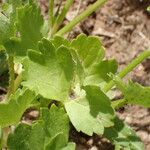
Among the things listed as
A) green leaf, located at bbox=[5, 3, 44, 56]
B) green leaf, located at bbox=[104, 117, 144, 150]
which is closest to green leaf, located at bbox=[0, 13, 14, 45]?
green leaf, located at bbox=[5, 3, 44, 56]

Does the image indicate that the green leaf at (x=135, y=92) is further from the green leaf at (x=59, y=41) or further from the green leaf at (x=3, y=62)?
the green leaf at (x=3, y=62)

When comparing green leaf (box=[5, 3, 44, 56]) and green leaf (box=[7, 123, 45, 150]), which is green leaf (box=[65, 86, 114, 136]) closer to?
green leaf (box=[7, 123, 45, 150])

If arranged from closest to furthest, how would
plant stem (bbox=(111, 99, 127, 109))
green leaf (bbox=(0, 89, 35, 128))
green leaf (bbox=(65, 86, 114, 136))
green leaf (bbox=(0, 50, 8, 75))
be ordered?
green leaf (bbox=(0, 89, 35, 128)) → green leaf (bbox=(65, 86, 114, 136)) → plant stem (bbox=(111, 99, 127, 109)) → green leaf (bbox=(0, 50, 8, 75))

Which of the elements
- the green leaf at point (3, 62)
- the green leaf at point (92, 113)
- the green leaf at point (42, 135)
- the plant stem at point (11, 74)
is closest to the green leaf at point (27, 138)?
the green leaf at point (42, 135)

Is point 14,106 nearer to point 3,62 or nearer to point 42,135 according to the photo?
point 42,135

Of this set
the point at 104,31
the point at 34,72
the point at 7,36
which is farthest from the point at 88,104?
the point at 104,31

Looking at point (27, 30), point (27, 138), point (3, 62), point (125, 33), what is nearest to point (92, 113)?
point (27, 138)
